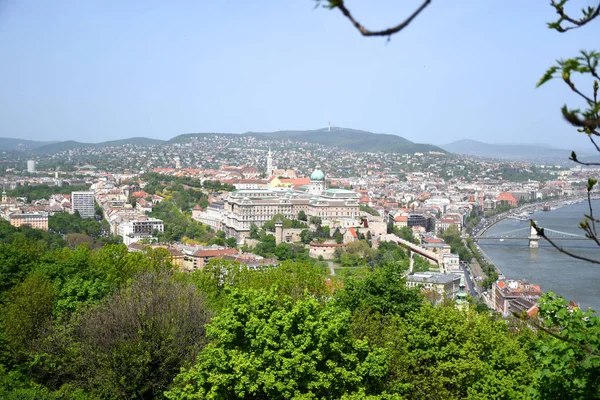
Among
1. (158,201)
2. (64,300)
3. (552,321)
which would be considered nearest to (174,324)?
(64,300)

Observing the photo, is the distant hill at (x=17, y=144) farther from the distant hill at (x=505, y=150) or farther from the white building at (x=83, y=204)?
the distant hill at (x=505, y=150)

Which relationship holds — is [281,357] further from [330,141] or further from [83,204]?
[330,141]

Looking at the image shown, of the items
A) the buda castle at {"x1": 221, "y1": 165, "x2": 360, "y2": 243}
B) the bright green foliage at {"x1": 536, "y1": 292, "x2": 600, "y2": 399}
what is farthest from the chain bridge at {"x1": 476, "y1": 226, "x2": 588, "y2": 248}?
the bright green foliage at {"x1": 536, "y1": 292, "x2": 600, "y2": 399}

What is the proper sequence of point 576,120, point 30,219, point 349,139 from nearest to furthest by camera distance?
1. point 576,120
2. point 30,219
3. point 349,139

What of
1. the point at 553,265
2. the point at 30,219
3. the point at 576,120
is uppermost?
the point at 576,120

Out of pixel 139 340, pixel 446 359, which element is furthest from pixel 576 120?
pixel 139 340

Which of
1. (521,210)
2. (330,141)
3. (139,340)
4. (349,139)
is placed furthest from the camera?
(349,139)
